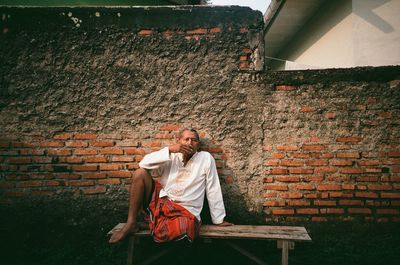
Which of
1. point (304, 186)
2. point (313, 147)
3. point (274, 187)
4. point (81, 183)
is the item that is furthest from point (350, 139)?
point (81, 183)

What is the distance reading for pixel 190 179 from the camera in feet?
9.12

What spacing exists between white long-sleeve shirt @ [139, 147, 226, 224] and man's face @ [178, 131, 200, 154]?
14 cm

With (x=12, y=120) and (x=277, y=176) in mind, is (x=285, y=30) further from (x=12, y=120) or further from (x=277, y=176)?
(x=12, y=120)

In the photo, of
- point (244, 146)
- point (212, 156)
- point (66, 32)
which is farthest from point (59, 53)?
point (244, 146)

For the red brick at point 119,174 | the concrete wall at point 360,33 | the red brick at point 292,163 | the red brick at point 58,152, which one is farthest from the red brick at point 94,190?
the concrete wall at point 360,33

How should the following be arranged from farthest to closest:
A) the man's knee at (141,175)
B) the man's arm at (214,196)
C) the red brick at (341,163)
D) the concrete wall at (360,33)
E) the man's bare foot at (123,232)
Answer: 1. the concrete wall at (360,33)
2. the red brick at (341,163)
3. the man's arm at (214,196)
4. the man's knee at (141,175)
5. the man's bare foot at (123,232)

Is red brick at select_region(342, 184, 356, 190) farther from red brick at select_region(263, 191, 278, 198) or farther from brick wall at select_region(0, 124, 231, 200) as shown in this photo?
brick wall at select_region(0, 124, 231, 200)

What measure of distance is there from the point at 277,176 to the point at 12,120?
3.04m

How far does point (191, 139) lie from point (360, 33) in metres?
3.63

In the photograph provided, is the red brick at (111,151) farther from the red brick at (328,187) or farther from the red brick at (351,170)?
the red brick at (351,170)

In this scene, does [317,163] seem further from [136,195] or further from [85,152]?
[85,152]

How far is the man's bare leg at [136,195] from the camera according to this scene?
8.11 feet

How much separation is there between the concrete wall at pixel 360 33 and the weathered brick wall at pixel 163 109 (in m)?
1.75

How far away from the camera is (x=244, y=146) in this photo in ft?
9.73
